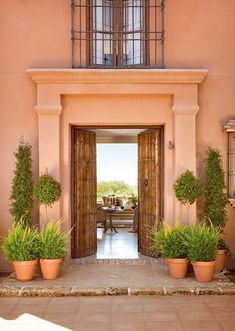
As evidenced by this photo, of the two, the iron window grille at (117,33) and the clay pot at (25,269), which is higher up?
the iron window grille at (117,33)

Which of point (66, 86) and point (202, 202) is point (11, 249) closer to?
point (66, 86)

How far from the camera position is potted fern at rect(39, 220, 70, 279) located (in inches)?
268

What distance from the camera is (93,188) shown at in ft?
28.6

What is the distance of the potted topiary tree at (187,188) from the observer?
23.7 feet

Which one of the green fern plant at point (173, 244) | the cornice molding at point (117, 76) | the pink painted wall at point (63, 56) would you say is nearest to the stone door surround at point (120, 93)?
the cornice molding at point (117, 76)

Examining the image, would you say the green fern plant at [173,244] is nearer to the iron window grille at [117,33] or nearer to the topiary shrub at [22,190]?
the topiary shrub at [22,190]

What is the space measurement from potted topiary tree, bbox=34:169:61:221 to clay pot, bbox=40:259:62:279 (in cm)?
95

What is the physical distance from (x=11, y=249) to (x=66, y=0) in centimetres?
427

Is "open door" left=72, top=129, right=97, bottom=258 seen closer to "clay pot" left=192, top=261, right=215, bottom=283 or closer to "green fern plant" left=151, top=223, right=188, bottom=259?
"green fern plant" left=151, top=223, right=188, bottom=259

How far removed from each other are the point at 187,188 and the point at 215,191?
57cm

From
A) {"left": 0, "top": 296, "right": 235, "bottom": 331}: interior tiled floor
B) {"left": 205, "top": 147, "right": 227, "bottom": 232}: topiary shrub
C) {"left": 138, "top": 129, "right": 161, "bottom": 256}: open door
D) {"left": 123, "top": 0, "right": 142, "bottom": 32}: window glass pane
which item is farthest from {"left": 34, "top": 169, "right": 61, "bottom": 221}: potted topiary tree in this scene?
{"left": 123, "top": 0, "right": 142, "bottom": 32}: window glass pane

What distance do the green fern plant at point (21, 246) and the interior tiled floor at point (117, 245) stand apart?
6.00 feet

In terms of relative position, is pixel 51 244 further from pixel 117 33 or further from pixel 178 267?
pixel 117 33

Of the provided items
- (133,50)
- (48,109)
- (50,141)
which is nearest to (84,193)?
(50,141)
